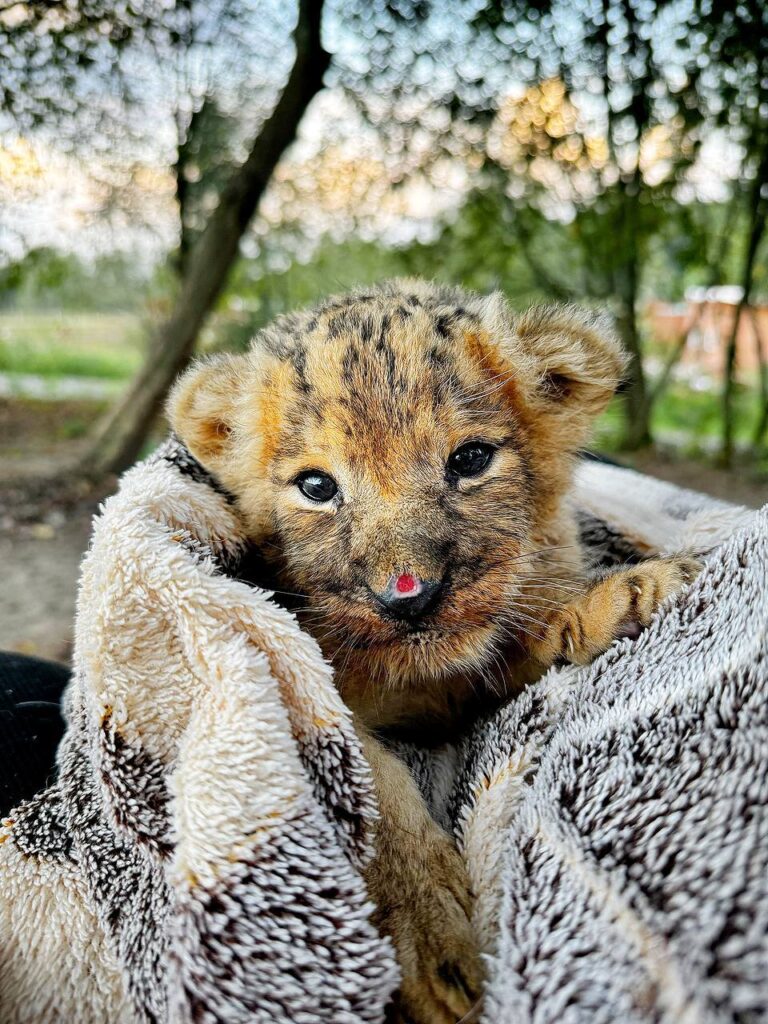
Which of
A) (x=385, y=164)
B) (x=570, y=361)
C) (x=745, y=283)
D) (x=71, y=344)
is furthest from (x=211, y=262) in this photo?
(x=71, y=344)

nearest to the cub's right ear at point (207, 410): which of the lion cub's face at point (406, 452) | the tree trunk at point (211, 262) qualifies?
the lion cub's face at point (406, 452)

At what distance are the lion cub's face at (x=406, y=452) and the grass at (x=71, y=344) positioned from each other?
542 centimetres

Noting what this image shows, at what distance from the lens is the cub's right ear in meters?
1.33

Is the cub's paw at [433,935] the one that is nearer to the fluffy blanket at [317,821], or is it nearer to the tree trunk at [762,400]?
the fluffy blanket at [317,821]

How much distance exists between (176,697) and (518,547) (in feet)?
1.76

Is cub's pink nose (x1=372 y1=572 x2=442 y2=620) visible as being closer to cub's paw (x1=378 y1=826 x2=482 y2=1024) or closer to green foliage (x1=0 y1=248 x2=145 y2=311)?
cub's paw (x1=378 y1=826 x2=482 y2=1024)

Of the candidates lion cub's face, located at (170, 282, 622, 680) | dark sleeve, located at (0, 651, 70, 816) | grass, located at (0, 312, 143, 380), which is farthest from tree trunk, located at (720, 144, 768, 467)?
grass, located at (0, 312, 143, 380)

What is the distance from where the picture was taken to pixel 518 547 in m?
1.17

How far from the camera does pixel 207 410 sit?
1326 mm

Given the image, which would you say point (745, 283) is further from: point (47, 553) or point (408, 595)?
point (408, 595)

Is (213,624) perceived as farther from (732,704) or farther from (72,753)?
(732,704)

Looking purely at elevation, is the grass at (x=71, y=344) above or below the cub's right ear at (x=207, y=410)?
below

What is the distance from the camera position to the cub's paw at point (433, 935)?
0.82 m

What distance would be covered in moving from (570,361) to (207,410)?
611 mm
